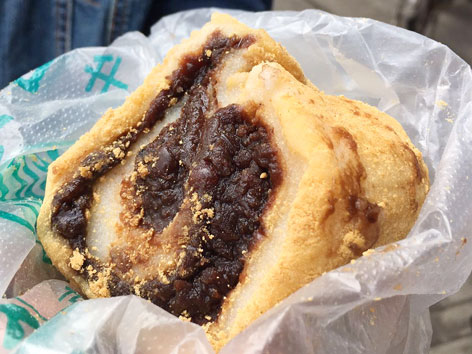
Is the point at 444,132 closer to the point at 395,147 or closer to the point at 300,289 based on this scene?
the point at 395,147

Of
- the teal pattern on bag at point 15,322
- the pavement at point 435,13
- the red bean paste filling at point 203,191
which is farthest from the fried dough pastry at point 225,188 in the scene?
the pavement at point 435,13

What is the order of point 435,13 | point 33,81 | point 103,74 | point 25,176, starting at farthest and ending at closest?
point 435,13
point 103,74
point 33,81
point 25,176

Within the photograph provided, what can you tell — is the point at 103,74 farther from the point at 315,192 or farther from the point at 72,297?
the point at 315,192

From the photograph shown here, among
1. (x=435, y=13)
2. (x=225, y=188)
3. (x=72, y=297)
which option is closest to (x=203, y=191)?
(x=225, y=188)

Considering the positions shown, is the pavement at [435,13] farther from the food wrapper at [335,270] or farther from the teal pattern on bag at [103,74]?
the teal pattern on bag at [103,74]

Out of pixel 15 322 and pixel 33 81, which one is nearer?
pixel 15 322

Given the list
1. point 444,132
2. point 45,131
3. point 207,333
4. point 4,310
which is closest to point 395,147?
point 444,132

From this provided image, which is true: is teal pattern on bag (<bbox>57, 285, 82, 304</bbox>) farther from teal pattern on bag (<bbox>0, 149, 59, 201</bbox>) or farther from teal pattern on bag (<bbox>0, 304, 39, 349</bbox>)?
teal pattern on bag (<bbox>0, 149, 59, 201</bbox>)

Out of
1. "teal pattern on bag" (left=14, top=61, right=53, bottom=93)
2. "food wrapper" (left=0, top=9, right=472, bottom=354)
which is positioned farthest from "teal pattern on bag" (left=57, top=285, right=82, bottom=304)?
"teal pattern on bag" (left=14, top=61, right=53, bottom=93)
